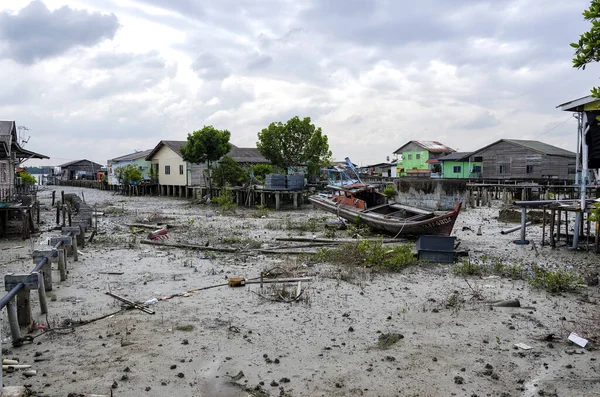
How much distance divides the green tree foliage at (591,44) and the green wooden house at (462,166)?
45682 millimetres

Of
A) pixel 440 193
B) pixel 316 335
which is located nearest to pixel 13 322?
pixel 316 335

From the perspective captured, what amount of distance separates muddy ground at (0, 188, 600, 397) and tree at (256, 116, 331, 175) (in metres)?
23.9

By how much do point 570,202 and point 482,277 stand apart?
6.90 metres

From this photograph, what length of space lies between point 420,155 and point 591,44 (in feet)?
189

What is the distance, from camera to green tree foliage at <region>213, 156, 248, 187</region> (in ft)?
121

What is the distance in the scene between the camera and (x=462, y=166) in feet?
162

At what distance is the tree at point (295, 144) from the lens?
34750 mm

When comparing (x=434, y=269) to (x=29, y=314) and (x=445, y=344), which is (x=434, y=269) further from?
(x=29, y=314)

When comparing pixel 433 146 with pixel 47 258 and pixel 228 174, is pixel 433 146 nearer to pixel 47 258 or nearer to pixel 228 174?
pixel 228 174

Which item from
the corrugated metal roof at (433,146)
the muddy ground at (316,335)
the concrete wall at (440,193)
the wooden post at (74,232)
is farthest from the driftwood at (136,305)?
the corrugated metal roof at (433,146)

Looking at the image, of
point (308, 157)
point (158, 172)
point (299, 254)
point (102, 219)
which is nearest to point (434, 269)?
point (299, 254)

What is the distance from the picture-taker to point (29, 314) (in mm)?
7016

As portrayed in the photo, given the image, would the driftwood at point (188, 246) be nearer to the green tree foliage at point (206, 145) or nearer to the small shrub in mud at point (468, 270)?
the small shrub in mud at point (468, 270)

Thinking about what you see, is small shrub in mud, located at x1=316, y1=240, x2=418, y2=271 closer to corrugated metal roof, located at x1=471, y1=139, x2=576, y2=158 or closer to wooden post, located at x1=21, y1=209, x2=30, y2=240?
wooden post, located at x1=21, y1=209, x2=30, y2=240
